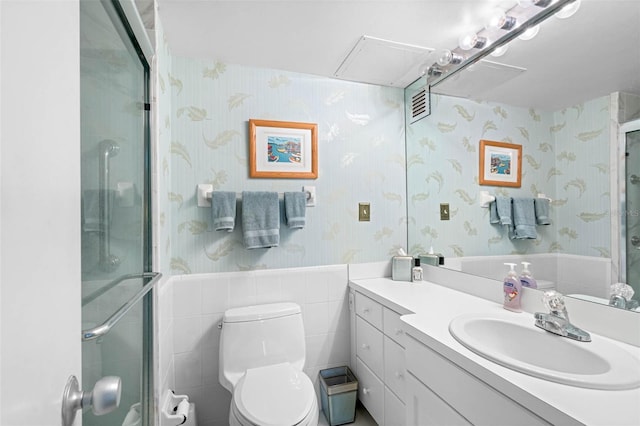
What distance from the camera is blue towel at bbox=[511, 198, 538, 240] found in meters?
1.31

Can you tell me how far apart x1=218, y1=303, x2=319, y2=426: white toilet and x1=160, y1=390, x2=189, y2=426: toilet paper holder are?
195 mm

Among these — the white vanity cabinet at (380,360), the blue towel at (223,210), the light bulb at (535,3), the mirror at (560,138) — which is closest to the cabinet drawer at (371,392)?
the white vanity cabinet at (380,360)

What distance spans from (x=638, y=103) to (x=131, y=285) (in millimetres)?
1773

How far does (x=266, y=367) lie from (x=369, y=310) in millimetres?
636

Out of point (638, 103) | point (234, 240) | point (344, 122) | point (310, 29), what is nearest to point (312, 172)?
point (344, 122)

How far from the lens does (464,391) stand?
90cm

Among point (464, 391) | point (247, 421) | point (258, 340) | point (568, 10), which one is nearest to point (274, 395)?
point (247, 421)

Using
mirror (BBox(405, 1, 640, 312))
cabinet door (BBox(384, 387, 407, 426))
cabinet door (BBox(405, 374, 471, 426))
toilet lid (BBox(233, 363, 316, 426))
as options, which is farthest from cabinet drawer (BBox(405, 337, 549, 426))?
mirror (BBox(405, 1, 640, 312))

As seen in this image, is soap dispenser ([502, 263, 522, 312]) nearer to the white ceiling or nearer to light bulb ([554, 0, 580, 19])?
the white ceiling

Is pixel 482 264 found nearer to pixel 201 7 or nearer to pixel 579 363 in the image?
pixel 579 363

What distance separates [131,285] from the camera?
1001 millimetres

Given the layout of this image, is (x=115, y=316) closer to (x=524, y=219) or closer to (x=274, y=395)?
(x=274, y=395)

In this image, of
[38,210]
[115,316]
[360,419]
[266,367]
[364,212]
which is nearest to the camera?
[38,210]

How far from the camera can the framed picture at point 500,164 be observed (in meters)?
1.36
